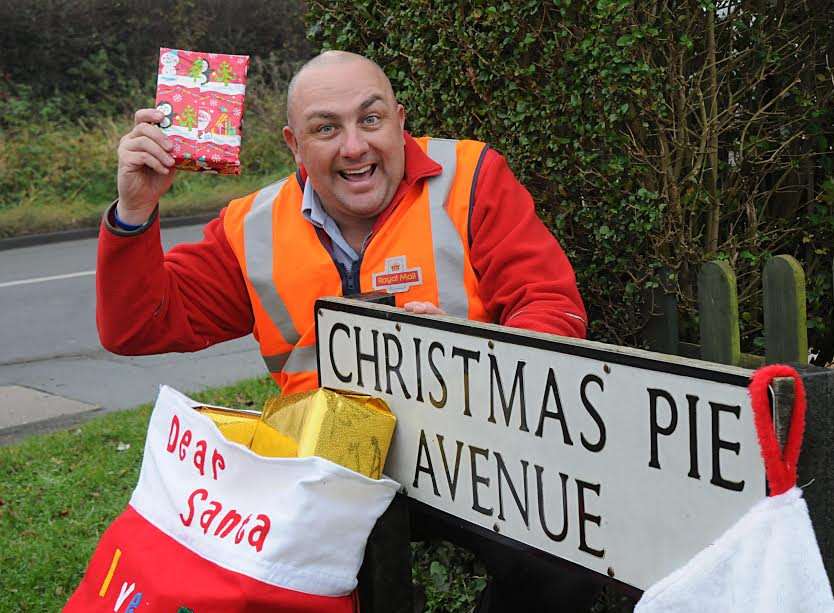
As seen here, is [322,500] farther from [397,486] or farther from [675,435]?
[675,435]

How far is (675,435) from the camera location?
1573mm

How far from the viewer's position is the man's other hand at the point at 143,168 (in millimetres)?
2475

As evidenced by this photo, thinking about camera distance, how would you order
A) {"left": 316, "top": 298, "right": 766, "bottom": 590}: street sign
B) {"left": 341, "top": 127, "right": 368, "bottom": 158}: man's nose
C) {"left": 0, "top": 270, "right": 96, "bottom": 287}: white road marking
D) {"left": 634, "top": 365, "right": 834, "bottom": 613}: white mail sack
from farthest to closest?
{"left": 0, "top": 270, "right": 96, "bottom": 287}: white road marking, {"left": 341, "top": 127, "right": 368, "bottom": 158}: man's nose, {"left": 316, "top": 298, "right": 766, "bottom": 590}: street sign, {"left": 634, "top": 365, "right": 834, "bottom": 613}: white mail sack

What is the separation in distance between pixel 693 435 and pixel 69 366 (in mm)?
7194

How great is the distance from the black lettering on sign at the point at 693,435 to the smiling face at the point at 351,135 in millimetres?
1289

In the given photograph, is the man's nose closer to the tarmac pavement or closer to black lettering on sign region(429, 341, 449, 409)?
black lettering on sign region(429, 341, 449, 409)

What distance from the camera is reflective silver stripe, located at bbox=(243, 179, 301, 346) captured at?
8.82ft

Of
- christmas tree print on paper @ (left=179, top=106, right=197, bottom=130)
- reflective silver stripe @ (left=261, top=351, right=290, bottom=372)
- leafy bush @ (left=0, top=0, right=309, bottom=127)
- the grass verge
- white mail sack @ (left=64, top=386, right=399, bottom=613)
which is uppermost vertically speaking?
leafy bush @ (left=0, top=0, right=309, bottom=127)

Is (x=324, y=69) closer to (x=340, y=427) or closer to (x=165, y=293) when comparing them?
(x=165, y=293)

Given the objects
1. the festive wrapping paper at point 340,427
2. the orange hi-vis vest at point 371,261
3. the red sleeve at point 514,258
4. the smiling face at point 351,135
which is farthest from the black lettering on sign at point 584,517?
the smiling face at point 351,135

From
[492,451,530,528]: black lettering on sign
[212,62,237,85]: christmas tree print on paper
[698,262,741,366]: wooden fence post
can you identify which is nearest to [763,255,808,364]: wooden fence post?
[698,262,741,366]: wooden fence post

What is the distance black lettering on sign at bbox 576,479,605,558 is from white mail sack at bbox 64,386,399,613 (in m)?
0.40

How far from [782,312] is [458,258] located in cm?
89

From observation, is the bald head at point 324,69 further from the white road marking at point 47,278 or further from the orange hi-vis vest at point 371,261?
the white road marking at point 47,278
